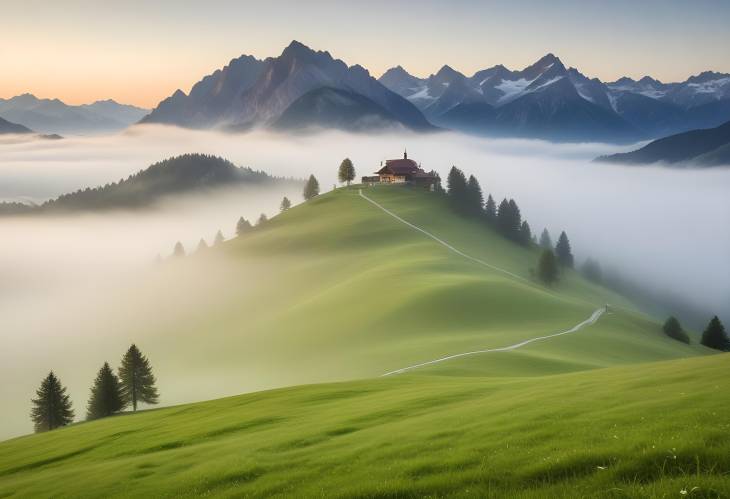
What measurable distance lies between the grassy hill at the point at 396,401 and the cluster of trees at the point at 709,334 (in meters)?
1.86

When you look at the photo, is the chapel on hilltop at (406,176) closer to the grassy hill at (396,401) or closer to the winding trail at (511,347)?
the grassy hill at (396,401)

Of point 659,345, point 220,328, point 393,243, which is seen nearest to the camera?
point 659,345

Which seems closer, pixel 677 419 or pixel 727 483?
pixel 727 483

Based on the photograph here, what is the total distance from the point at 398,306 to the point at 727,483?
70454 millimetres

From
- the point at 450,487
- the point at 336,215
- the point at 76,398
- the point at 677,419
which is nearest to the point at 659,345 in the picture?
the point at 677,419

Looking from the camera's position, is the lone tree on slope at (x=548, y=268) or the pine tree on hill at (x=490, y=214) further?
the pine tree on hill at (x=490, y=214)

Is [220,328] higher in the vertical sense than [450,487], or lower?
lower

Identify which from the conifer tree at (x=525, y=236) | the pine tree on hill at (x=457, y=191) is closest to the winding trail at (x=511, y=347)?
the conifer tree at (x=525, y=236)

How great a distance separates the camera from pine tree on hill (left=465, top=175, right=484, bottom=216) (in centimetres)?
16888

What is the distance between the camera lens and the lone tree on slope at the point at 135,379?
6756cm

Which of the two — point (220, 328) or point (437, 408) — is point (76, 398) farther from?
point (437, 408)

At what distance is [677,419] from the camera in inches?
667

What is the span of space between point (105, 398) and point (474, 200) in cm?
12811

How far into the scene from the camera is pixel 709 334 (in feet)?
299
